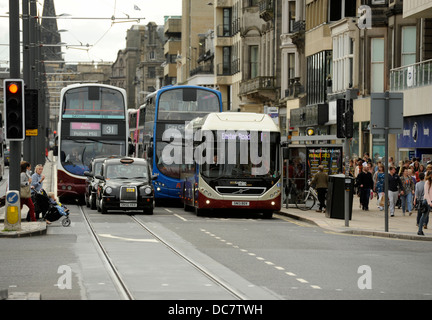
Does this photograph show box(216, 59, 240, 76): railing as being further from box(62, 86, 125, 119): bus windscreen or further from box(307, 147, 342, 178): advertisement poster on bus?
box(307, 147, 342, 178): advertisement poster on bus

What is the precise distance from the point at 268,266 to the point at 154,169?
22.6 m

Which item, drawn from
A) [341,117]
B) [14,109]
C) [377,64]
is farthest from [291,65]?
[14,109]

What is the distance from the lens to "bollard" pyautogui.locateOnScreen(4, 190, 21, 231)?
949 inches

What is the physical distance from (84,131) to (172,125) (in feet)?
13.3

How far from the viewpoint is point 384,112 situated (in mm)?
25641

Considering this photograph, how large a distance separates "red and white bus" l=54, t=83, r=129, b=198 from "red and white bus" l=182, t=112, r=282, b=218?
9643mm

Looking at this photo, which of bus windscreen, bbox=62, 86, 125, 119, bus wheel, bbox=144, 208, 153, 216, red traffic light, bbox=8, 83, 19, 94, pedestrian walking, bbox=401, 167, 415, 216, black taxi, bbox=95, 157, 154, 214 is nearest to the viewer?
A: red traffic light, bbox=8, 83, 19, 94

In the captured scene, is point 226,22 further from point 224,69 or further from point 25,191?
point 25,191

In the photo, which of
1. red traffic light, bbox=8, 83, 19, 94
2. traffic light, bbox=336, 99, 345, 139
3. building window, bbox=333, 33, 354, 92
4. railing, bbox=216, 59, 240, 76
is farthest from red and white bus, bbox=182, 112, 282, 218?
railing, bbox=216, 59, 240, 76

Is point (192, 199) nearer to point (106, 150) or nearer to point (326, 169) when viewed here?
point (326, 169)

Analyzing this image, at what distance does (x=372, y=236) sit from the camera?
1003 inches

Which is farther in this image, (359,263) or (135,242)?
(135,242)
